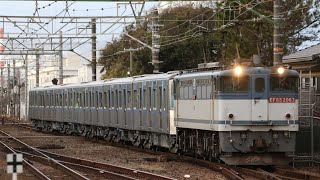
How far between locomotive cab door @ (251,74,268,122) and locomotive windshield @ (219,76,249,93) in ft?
0.64

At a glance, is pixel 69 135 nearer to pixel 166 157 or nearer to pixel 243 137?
pixel 166 157

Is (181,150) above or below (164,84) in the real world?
below

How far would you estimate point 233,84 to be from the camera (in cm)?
1948

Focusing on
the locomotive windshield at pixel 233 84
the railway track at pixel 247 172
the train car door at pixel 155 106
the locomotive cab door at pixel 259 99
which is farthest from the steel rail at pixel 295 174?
the train car door at pixel 155 106

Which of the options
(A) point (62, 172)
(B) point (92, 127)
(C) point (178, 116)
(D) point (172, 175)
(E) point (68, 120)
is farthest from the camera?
(E) point (68, 120)

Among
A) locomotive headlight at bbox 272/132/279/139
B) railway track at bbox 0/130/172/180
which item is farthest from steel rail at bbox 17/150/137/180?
locomotive headlight at bbox 272/132/279/139

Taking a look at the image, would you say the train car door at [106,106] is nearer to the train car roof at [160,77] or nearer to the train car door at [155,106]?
the train car roof at [160,77]

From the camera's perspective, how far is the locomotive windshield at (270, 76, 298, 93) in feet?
64.5

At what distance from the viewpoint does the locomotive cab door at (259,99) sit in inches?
761

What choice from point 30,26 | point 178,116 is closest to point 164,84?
point 178,116

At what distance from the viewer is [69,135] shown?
144 feet

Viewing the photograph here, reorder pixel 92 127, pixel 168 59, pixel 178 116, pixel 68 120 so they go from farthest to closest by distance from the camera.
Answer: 1. pixel 168 59
2. pixel 68 120
3. pixel 92 127
4. pixel 178 116

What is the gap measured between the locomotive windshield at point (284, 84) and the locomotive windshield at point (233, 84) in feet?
2.48

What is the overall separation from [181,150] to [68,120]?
62.8ft
